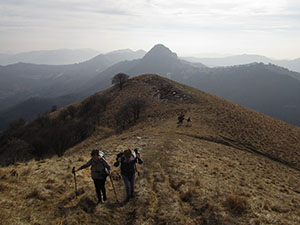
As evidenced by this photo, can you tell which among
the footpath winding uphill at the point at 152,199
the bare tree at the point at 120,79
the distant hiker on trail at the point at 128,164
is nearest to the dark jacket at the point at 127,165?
the distant hiker on trail at the point at 128,164

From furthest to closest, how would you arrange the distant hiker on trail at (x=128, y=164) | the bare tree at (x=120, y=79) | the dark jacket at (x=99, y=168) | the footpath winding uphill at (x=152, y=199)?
the bare tree at (x=120, y=79) → the distant hiker on trail at (x=128, y=164) → the dark jacket at (x=99, y=168) → the footpath winding uphill at (x=152, y=199)

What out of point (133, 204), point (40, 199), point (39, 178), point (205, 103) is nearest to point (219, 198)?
point (133, 204)

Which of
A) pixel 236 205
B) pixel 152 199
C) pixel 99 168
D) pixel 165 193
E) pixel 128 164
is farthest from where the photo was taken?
pixel 165 193

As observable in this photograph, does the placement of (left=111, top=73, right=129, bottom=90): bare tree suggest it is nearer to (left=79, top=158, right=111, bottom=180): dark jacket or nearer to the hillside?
the hillside

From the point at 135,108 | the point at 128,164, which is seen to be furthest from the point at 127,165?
the point at 135,108

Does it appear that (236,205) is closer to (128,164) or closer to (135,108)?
(128,164)

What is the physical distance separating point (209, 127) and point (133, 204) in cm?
2697

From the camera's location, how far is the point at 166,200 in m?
9.73

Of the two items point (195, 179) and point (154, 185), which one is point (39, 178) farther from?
point (195, 179)

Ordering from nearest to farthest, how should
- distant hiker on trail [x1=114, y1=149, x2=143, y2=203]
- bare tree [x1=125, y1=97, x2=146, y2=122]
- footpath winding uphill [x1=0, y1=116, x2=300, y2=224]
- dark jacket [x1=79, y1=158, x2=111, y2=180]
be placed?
1. footpath winding uphill [x1=0, y1=116, x2=300, y2=224]
2. dark jacket [x1=79, y1=158, x2=111, y2=180]
3. distant hiker on trail [x1=114, y1=149, x2=143, y2=203]
4. bare tree [x1=125, y1=97, x2=146, y2=122]

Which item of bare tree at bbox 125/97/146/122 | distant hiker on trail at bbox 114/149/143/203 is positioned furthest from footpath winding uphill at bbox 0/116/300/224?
bare tree at bbox 125/97/146/122

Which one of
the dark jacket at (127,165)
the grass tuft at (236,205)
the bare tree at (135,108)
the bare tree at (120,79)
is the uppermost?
the dark jacket at (127,165)

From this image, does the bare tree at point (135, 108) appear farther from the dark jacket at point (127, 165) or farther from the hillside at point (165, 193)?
the dark jacket at point (127, 165)

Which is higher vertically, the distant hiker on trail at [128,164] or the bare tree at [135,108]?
the distant hiker on trail at [128,164]
